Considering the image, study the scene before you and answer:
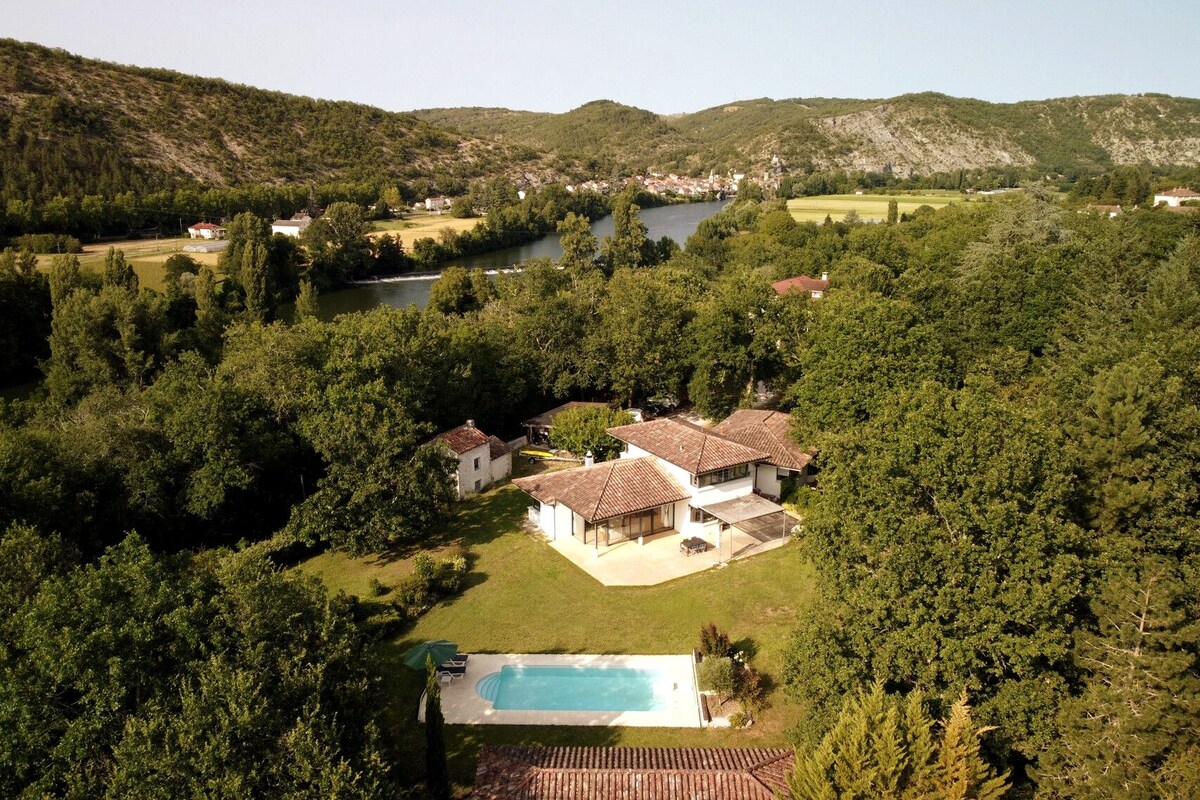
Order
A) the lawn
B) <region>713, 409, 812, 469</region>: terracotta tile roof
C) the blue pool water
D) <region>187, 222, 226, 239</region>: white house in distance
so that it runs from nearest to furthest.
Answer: the lawn < the blue pool water < <region>713, 409, 812, 469</region>: terracotta tile roof < <region>187, 222, 226, 239</region>: white house in distance

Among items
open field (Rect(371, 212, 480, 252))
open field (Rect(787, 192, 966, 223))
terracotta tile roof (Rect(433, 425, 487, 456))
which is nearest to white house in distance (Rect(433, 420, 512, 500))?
terracotta tile roof (Rect(433, 425, 487, 456))

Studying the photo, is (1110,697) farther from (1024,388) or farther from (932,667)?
(1024,388)

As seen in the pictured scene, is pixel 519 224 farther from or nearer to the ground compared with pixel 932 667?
farther from the ground

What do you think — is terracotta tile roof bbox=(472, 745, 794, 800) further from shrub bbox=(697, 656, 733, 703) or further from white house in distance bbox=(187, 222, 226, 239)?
white house in distance bbox=(187, 222, 226, 239)

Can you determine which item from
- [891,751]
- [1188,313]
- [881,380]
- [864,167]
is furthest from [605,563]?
[864,167]

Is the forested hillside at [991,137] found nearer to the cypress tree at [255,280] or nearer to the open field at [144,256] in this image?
the open field at [144,256]

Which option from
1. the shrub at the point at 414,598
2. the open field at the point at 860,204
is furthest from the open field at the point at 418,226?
the shrub at the point at 414,598

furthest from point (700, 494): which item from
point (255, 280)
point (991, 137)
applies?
point (991, 137)
